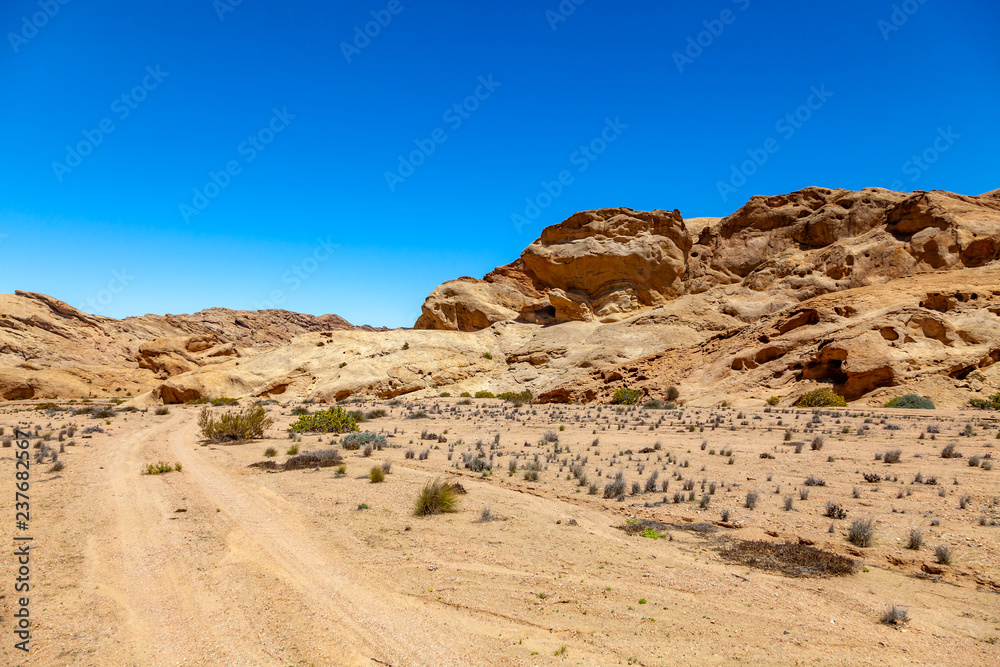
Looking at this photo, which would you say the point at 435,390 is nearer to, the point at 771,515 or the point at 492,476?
the point at 492,476

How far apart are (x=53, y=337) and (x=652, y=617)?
66.3 metres

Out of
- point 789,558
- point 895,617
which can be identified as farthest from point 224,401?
point 895,617

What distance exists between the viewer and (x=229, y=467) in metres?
11.6

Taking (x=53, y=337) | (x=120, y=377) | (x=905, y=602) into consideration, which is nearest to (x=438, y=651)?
(x=905, y=602)

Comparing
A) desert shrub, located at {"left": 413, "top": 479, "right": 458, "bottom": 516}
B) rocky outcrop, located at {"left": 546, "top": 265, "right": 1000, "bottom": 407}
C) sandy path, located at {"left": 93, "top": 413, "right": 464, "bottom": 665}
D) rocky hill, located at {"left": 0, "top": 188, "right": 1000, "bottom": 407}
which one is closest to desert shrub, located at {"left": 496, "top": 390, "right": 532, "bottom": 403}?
rocky hill, located at {"left": 0, "top": 188, "right": 1000, "bottom": 407}

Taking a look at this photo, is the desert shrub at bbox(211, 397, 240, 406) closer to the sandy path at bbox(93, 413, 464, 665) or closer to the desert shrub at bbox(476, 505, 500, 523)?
the sandy path at bbox(93, 413, 464, 665)

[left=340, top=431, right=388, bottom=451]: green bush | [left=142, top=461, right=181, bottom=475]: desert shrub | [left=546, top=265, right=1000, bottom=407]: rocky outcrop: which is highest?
[left=546, top=265, right=1000, bottom=407]: rocky outcrop

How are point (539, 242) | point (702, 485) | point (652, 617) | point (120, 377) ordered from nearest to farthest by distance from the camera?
point (652, 617)
point (702, 485)
point (120, 377)
point (539, 242)

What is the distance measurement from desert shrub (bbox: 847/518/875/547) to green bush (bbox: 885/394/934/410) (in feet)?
59.1

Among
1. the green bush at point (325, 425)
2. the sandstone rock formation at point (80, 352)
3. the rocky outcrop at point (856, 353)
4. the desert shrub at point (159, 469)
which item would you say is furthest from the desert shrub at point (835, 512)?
the sandstone rock formation at point (80, 352)

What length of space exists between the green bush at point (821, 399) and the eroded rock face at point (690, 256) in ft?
60.3

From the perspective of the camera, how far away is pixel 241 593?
16.8 ft

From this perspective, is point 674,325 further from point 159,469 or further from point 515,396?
point 159,469

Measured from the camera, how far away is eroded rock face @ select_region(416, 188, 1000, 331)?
132 ft
